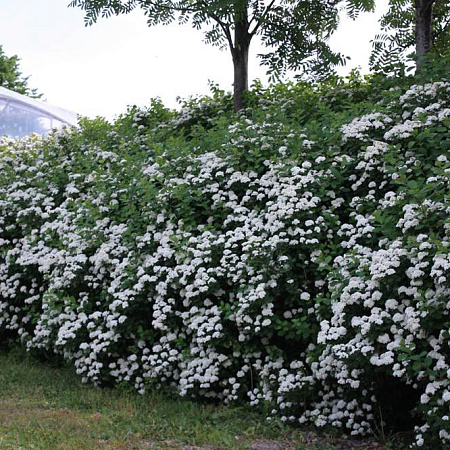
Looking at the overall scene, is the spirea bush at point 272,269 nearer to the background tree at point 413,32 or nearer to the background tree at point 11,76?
the background tree at point 413,32

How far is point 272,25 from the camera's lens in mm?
9828

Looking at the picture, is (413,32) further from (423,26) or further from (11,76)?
(11,76)

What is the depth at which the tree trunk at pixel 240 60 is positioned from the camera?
10023 millimetres

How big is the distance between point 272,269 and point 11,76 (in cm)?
3658

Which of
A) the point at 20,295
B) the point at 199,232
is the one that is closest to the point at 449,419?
the point at 199,232

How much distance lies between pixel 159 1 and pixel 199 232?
4609 millimetres

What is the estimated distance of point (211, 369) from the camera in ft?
18.9

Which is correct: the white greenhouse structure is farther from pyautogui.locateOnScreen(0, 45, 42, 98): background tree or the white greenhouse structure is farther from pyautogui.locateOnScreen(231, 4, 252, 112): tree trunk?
pyautogui.locateOnScreen(0, 45, 42, 98): background tree

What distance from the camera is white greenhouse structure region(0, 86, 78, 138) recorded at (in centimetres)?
1917

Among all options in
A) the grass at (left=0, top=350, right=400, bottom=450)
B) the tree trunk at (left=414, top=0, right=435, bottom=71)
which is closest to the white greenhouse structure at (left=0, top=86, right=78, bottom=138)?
the tree trunk at (left=414, top=0, right=435, bottom=71)

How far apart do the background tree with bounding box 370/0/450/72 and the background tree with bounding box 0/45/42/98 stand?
3160cm

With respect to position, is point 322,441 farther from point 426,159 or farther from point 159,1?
point 159,1

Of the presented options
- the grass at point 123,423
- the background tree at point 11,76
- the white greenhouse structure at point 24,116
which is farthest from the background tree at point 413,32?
the background tree at point 11,76

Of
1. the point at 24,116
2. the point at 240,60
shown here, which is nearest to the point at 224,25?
the point at 240,60
